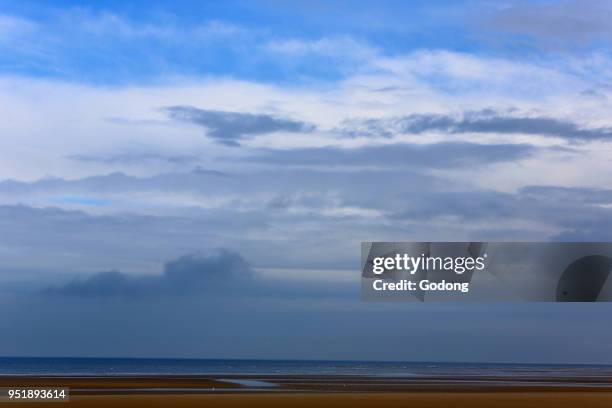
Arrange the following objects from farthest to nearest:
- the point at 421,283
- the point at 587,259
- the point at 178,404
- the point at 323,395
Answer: the point at 323,395
the point at 178,404
the point at 587,259
the point at 421,283

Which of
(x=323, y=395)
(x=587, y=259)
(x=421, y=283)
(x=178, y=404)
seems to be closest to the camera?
(x=421, y=283)

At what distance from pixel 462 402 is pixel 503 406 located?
2390mm

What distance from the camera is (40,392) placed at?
38344 millimetres

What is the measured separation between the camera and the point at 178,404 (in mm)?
36438

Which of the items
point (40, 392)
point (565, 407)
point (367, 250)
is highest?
point (367, 250)

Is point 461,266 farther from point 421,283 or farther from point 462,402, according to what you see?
point 462,402

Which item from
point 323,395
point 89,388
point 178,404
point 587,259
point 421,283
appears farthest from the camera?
point 89,388

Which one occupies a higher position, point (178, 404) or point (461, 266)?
point (461, 266)

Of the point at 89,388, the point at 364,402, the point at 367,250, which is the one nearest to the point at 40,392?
the point at 89,388

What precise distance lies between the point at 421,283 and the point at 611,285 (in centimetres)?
824

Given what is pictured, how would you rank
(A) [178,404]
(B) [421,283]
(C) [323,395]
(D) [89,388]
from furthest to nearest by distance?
(D) [89,388] → (C) [323,395] → (A) [178,404] → (B) [421,283]

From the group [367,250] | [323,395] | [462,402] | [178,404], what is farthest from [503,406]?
[178,404]

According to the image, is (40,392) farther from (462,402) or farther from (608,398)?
(608,398)

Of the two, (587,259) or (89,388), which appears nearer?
(587,259)
